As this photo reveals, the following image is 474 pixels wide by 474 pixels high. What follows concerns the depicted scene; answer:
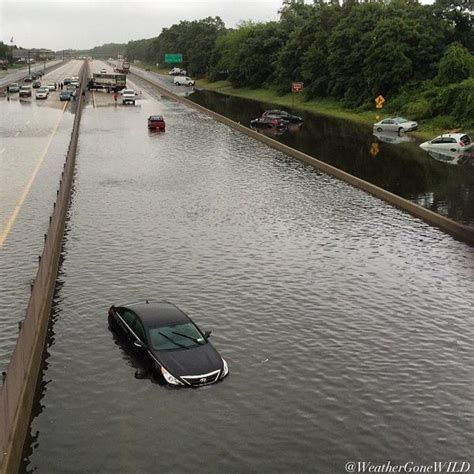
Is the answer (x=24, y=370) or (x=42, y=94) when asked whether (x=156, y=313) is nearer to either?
(x=24, y=370)

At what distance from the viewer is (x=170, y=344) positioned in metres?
18.5

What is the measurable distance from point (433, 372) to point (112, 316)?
32.0 ft

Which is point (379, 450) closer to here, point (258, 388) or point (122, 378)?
point (258, 388)

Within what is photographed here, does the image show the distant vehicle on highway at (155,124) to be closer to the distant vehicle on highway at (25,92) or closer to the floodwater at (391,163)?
the floodwater at (391,163)

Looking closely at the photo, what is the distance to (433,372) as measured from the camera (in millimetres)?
18922

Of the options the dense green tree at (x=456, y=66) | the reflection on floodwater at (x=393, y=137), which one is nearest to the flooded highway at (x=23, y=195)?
the reflection on floodwater at (x=393, y=137)

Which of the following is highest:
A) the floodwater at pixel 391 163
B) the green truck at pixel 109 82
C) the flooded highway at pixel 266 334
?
the green truck at pixel 109 82

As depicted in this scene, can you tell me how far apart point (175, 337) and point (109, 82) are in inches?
4275

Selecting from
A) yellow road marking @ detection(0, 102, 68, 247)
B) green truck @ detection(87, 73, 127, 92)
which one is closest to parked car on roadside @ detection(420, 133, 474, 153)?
yellow road marking @ detection(0, 102, 68, 247)

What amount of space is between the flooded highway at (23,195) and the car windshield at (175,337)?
427 cm

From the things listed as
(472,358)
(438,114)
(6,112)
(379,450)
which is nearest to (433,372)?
(472,358)

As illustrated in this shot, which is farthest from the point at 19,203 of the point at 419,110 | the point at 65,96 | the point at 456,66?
the point at 65,96

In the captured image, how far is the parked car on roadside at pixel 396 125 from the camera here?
69.1 metres

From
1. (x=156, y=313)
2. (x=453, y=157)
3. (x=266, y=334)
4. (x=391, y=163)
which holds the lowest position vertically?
(x=266, y=334)
